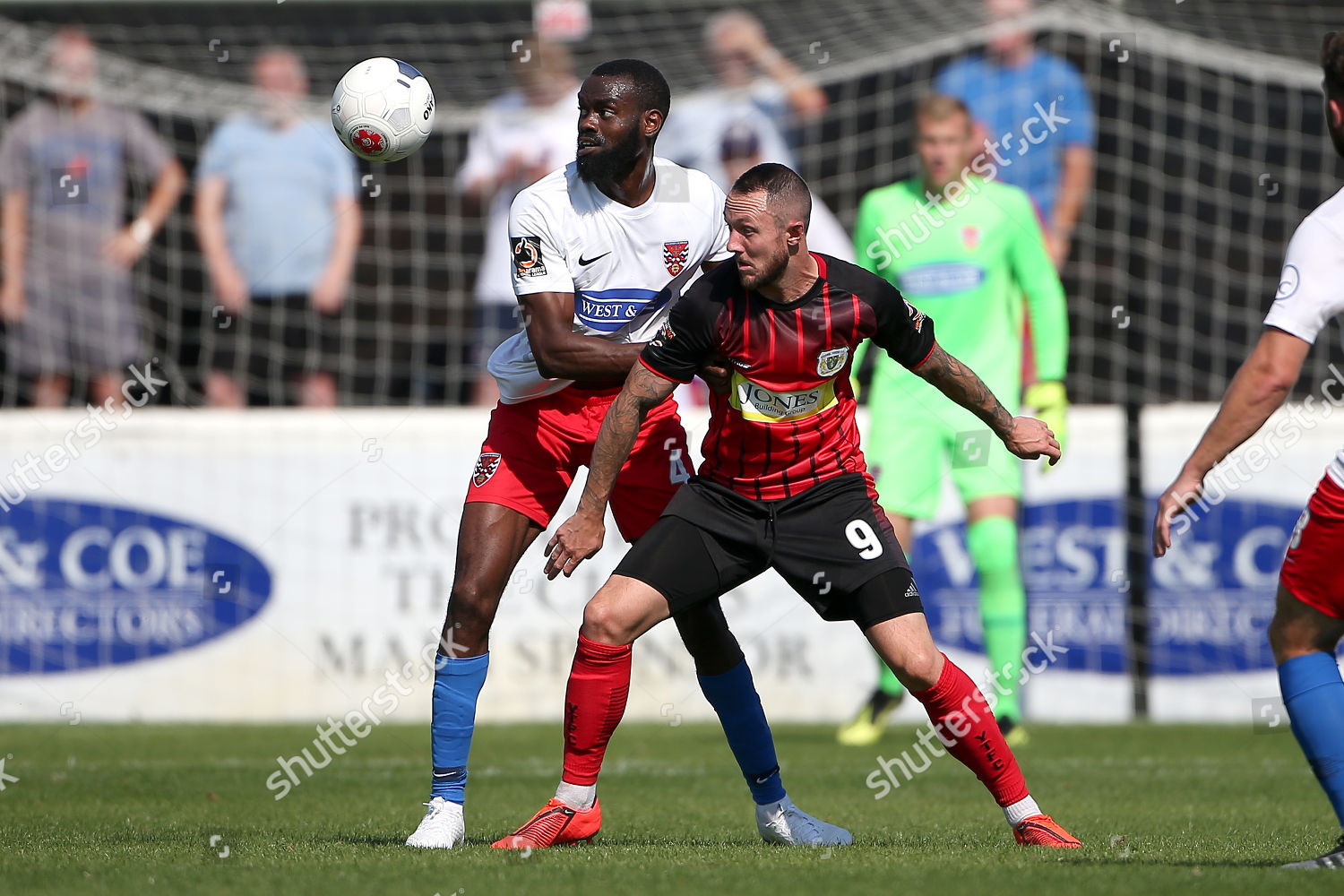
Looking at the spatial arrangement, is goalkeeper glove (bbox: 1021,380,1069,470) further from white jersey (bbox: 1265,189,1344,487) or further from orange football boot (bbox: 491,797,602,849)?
white jersey (bbox: 1265,189,1344,487)

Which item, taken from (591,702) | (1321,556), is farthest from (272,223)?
(1321,556)

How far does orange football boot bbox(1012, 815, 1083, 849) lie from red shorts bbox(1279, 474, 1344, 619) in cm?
113

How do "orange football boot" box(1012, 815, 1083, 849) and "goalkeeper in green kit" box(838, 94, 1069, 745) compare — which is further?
"goalkeeper in green kit" box(838, 94, 1069, 745)

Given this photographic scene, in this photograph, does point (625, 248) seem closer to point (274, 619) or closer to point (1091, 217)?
point (274, 619)

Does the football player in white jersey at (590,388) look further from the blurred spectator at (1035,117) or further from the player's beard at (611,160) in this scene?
the blurred spectator at (1035,117)

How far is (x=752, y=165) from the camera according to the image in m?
11.2

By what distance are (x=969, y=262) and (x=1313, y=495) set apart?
4.90 meters

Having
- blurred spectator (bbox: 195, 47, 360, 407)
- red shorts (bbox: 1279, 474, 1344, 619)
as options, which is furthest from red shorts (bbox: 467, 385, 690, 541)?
blurred spectator (bbox: 195, 47, 360, 407)

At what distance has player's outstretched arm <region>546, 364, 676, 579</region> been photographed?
198 inches

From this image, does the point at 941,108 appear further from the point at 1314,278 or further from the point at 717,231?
the point at 1314,278

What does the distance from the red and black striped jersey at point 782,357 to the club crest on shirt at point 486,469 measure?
79cm

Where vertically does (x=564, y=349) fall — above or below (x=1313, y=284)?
below

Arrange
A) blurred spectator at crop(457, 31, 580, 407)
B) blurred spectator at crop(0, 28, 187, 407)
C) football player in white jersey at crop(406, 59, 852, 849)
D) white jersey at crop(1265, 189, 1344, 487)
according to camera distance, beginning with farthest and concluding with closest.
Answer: blurred spectator at crop(0, 28, 187, 407) → blurred spectator at crop(457, 31, 580, 407) → football player in white jersey at crop(406, 59, 852, 849) → white jersey at crop(1265, 189, 1344, 487)

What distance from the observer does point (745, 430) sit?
5.16 m
